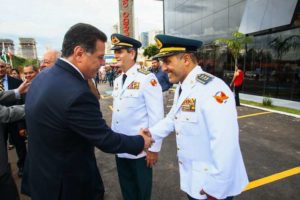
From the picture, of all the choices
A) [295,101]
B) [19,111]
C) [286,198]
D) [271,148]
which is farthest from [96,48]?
[295,101]

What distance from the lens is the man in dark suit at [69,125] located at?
164 centimetres

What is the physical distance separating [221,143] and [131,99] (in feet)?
4.68

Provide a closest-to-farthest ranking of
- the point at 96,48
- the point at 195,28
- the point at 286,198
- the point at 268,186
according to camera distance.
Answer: the point at 96,48 < the point at 286,198 < the point at 268,186 < the point at 195,28

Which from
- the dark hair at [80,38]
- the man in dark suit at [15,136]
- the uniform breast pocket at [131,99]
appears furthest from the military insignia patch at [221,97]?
the man in dark suit at [15,136]

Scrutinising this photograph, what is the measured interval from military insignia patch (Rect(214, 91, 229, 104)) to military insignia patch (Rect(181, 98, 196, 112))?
187 millimetres

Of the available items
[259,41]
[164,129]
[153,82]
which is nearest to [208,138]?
[164,129]

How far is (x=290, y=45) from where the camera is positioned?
1180 centimetres

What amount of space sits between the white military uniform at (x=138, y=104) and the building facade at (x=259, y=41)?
10.4 metres

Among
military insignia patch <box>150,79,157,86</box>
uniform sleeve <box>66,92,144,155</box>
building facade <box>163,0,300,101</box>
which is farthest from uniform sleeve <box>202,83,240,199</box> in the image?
building facade <box>163,0,300,101</box>

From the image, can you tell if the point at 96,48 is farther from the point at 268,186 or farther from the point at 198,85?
the point at 268,186

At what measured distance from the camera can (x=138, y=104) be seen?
9.55 ft

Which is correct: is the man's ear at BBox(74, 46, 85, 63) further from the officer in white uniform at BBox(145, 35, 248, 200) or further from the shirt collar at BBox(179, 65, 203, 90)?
the shirt collar at BBox(179, 65, 203, 90)

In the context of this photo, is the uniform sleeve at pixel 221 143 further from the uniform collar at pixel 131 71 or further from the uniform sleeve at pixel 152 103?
the uniform collar at pixel 131 71

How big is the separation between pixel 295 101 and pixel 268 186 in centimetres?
956
